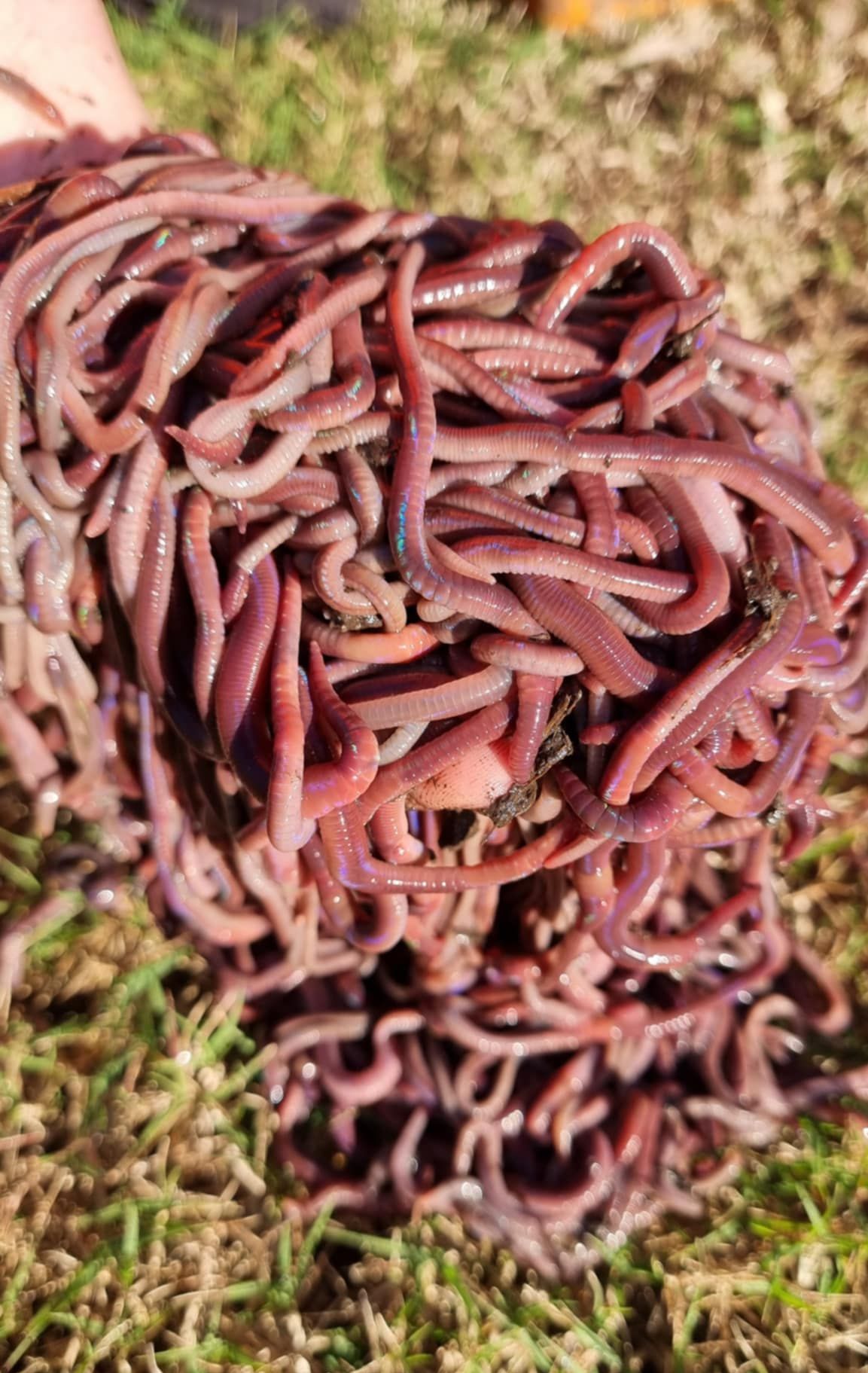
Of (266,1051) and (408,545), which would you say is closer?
(408,545)

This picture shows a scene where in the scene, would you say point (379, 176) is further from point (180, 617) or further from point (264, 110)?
point (180, 617)

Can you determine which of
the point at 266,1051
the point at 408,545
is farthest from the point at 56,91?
the point at 266,1051

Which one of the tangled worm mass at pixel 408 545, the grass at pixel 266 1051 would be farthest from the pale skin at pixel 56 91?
the grass at pixel 266 1051

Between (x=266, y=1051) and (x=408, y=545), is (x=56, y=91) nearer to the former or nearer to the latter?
(x=408, y=545)

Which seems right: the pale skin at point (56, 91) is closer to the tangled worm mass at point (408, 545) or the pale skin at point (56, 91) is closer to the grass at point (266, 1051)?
the tangled worm mass at point (408, 545)

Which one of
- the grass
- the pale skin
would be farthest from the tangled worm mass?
A: the grass
